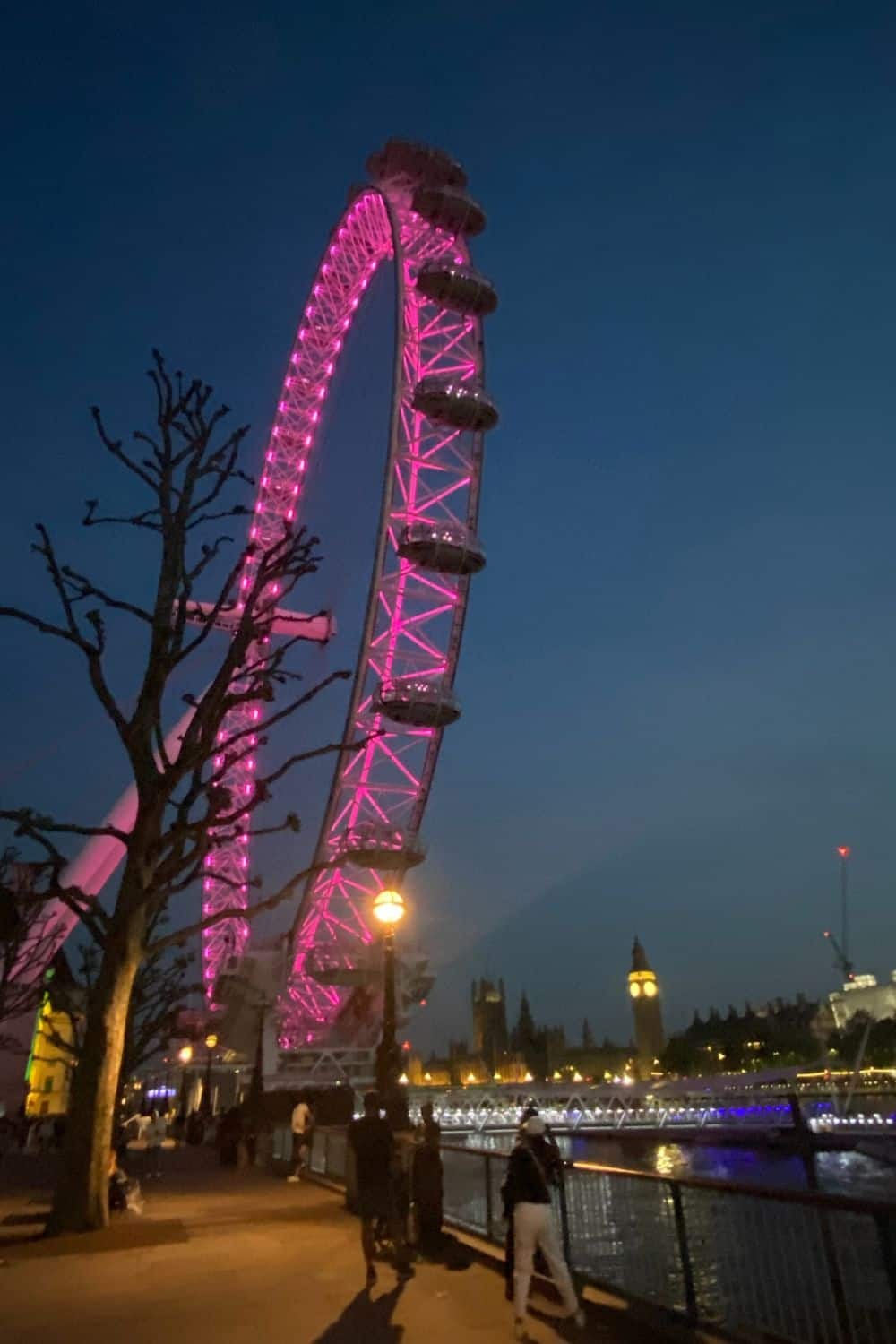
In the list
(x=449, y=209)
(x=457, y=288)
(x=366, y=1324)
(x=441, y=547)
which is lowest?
(x=366, y=1324)

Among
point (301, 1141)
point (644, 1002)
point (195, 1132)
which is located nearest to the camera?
point (301, 1141)

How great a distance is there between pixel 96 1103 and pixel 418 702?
28.7m

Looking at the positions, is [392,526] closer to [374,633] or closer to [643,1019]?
[374,633]

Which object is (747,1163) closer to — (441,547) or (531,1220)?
(441,547)

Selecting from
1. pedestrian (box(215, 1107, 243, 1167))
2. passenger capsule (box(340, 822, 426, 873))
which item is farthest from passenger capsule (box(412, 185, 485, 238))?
pedestrian (box(215, 1107, 243, 1167))

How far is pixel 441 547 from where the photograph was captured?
3831 cm

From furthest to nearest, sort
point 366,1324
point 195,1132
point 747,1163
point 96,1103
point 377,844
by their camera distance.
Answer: point 377,844
point 747,1163
point 195,1132
point 96,1103
point 366,1324

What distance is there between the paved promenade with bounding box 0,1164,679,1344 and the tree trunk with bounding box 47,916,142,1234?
36 cm

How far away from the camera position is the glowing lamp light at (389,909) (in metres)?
13.7

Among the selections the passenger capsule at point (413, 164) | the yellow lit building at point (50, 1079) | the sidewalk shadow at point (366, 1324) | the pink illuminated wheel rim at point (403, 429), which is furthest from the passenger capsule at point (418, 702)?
the yellow lit building at point (50, 1079)

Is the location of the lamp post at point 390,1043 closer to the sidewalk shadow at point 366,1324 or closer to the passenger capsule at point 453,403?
the sidewalk shadow at point 366,1324

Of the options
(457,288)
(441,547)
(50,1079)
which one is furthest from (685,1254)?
(50,1079)

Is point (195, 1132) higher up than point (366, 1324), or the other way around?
point (195, 1132)

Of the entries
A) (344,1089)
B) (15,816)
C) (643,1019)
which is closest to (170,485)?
(15,816)
